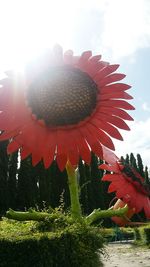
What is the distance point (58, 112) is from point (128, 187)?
1.73ft

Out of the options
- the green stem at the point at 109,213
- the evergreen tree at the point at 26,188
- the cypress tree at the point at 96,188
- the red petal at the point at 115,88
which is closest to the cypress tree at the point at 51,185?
the evergreen tree at the point at 26,188

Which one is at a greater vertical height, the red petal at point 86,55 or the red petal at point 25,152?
the red petal at point 86,55

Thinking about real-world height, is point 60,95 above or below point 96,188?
below

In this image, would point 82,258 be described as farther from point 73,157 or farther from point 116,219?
point 73,157

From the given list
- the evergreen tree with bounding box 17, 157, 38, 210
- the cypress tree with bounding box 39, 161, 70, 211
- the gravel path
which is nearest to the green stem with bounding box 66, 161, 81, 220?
the gravel path

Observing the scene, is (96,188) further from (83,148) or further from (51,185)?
(83,148)

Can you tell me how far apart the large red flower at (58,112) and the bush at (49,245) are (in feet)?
2.15

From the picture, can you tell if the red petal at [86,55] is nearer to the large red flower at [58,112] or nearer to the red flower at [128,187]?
the large red flower at [58,112]

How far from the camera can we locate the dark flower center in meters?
1.58

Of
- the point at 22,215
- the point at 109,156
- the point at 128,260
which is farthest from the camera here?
→ the point at 128,260

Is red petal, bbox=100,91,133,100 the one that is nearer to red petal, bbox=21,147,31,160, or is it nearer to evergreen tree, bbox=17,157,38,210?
red petal, bbox=21,147,31,160

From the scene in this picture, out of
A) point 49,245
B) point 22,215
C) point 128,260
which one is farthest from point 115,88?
point 128,260

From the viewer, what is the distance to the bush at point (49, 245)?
2.49m

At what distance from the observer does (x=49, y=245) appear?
3.29 m
